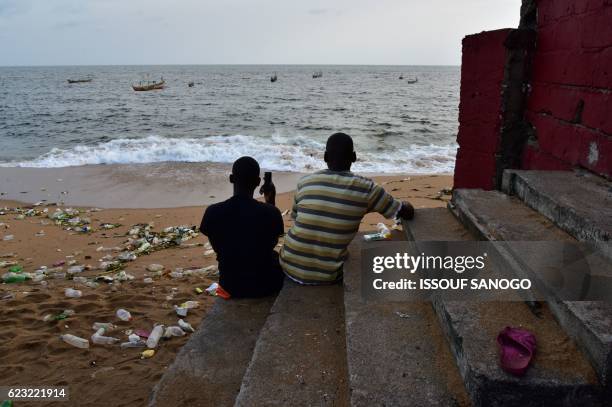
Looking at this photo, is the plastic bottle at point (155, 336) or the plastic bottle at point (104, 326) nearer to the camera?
the plastic bottle at point (155, 336)

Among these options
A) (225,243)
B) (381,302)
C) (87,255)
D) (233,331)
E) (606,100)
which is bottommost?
(87,255)

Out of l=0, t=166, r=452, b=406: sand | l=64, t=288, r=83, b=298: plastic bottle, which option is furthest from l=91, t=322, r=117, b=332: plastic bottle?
l=64, t=288, r=83, b=298: plastic bottle

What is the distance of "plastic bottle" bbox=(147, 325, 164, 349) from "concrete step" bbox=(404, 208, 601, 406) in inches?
87.1

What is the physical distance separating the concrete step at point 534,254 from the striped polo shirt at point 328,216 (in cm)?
60

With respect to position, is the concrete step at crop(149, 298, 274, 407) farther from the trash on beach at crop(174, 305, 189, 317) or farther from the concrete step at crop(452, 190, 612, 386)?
the concrete step at crop(452, 190, 612, 386)

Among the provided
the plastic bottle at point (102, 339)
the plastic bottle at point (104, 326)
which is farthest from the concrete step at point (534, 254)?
the plastic bottle at point (104, 326)

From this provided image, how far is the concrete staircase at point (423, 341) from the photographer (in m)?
1.73

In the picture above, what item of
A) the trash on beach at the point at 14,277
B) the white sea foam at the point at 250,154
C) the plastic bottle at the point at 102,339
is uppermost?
the white sea foam at the point at 250,154

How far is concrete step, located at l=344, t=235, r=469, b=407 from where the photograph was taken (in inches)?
74.6

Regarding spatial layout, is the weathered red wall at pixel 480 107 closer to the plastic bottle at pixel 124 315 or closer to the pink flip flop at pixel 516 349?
the pink flip flop at pixel 516 349

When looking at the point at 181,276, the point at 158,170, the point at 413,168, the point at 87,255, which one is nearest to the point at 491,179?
the point at 181,276

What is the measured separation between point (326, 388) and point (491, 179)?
2.95 metres

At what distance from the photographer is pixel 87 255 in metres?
6.00

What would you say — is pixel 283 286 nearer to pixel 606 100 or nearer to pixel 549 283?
pixel 549 283
